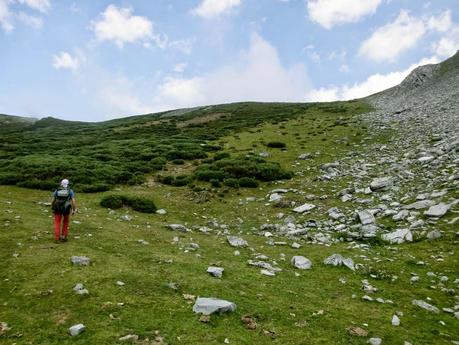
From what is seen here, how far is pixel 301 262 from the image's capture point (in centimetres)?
1337

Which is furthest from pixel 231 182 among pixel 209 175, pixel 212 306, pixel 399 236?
pixel 212 306

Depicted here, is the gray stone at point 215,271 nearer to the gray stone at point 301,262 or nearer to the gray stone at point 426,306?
the gray stone at point 301,262

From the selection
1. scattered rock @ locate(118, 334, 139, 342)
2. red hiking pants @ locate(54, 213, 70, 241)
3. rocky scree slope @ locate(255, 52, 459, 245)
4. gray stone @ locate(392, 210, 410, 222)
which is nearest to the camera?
scattered rock @ locate(118, 334, 139, 342)

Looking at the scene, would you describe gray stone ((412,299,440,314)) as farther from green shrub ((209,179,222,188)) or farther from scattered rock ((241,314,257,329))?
green shrub ((209,179,222,188))

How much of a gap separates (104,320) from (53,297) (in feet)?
6.32

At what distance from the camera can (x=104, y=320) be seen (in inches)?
346

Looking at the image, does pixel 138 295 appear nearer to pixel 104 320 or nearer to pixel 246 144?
pixel 104 320

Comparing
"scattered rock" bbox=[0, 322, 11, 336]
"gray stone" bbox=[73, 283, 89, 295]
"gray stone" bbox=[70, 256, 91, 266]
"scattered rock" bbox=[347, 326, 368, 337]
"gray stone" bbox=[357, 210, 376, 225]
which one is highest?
"gray stone" bbox=[357, 210, 376, 225]

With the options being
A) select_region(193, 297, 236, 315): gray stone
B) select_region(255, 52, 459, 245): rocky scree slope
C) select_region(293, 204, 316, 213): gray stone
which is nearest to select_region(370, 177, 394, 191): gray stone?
select_region(255, 52, 459, 245): rocky scree slope

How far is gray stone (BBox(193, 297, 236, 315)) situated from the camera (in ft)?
30.8

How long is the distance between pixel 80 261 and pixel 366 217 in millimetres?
11883

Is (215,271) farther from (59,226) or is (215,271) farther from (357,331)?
(59,226)

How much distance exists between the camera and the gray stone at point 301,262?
13.2 meters

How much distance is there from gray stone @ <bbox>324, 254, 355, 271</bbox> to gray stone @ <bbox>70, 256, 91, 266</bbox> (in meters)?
7.77
